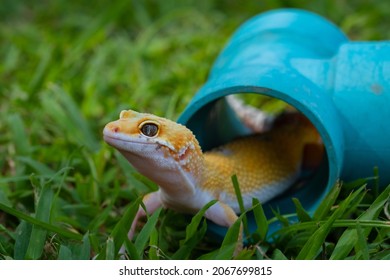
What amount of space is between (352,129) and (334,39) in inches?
37.4

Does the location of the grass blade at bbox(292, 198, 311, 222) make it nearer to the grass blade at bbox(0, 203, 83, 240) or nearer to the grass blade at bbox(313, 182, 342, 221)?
the grass blade at bbox(313, 182, 342, 221)

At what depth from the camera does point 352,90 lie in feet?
9.76

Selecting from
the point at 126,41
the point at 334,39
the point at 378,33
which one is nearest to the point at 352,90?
the point at 334,39

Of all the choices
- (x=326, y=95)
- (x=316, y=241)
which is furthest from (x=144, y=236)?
(x=326, y=95)

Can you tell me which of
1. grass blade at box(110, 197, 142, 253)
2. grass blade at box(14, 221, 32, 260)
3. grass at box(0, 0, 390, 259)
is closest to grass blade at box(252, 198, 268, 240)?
grass at box(0, 0, 390, 259)

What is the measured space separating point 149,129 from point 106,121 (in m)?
1.47

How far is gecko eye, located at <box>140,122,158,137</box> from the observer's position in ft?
8.13

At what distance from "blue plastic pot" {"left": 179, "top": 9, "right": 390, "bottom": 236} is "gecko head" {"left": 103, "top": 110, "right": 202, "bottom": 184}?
32cm

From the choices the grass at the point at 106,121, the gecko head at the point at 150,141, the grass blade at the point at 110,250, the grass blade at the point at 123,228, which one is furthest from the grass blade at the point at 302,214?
the grass blade at the point at 110,250

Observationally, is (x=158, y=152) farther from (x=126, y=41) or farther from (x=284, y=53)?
(x=126, y=41)

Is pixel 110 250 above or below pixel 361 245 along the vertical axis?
below

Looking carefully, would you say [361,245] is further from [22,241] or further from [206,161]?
[22,241]

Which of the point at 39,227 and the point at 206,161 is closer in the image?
the point at 39,227

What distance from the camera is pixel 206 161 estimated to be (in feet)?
9.41
